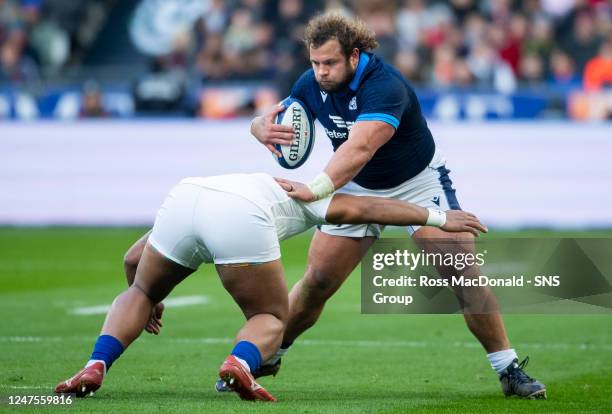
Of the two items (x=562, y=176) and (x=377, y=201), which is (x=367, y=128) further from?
(x=562, y=176)

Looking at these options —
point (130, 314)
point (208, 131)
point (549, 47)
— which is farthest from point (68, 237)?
point (130, 314)

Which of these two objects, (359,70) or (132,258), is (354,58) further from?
(132,258)

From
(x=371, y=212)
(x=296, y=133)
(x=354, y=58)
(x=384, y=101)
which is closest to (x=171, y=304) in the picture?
(x=296, y=133)

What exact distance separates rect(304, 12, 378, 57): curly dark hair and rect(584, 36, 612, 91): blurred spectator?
499 inches

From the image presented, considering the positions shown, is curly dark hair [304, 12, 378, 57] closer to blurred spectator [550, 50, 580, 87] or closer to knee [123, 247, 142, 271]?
knee [123, 247, 142, 271]

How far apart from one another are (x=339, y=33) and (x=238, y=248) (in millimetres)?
1620

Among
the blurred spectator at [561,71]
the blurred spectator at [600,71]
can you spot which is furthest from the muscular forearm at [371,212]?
the blurred spectator at [561,71]

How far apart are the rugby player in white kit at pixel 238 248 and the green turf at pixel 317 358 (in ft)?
0.88

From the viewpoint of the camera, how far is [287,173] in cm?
1781

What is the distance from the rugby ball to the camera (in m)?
7.66

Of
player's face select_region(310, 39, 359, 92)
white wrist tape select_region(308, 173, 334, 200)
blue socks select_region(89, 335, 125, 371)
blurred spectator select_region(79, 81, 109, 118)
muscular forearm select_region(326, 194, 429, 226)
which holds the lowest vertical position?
blurred spectator select_region(79, 81, 109, 118)

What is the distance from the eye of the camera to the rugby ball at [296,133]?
766cm

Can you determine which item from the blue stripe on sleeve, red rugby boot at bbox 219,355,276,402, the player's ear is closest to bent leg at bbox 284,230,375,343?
the blue stripe on sleeve

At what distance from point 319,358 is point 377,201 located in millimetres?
2420
